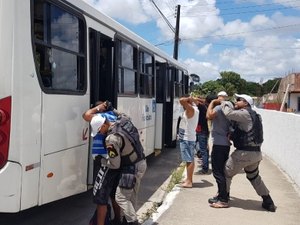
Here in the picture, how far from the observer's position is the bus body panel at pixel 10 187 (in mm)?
4418

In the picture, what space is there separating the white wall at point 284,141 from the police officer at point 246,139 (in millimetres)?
2050

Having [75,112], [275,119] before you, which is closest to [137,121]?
[75,112]

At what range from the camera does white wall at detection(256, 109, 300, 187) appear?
31.0ft

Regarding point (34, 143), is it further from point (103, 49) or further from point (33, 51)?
point (103, 49)

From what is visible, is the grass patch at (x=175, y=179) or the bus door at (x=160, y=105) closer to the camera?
the grass patch at (x=175, y=179)

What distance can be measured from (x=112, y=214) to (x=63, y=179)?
0.82m

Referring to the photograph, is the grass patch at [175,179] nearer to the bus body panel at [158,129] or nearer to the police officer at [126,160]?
the bus body panel at [158,129]

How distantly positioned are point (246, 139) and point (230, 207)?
3.94 feet

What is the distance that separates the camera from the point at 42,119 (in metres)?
4.86

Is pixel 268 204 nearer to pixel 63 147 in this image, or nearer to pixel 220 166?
pixel 220 166

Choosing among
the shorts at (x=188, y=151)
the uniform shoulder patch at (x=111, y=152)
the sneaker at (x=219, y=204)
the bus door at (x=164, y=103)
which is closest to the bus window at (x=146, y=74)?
the bus door at (x=164, y=103)

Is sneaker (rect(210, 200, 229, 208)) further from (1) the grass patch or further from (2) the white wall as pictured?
(2) the white wall

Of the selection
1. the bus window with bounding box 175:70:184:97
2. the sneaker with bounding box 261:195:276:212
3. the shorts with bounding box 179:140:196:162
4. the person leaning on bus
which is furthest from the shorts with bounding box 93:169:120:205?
the bus window with bounding box 175:70:184:97

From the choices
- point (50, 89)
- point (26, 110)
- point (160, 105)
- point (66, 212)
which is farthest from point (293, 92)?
point (26, 110)
